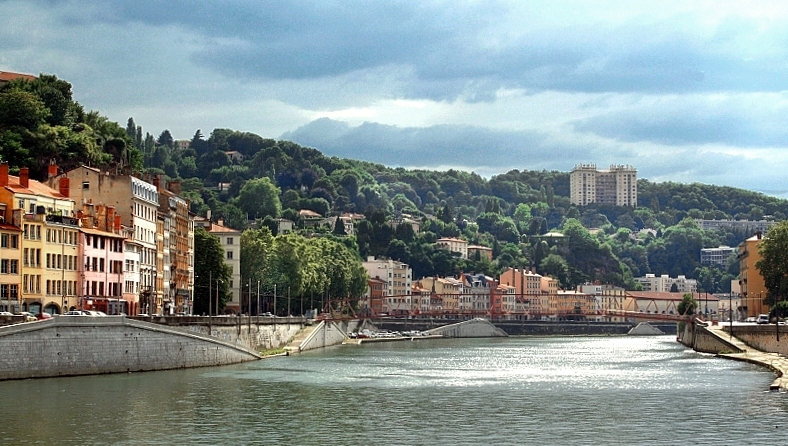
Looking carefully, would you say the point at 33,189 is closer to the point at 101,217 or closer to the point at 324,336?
the point at 101,217

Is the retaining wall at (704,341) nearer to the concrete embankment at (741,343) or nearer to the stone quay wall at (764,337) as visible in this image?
the concrete embankment at (741,343)

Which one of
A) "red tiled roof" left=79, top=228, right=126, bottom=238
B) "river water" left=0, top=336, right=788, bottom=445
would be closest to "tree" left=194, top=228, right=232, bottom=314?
"red tiled roof" left=79, top=228, right=126, bottom=238

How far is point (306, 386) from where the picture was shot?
74.0 metres

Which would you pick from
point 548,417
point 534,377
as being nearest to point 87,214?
point 534,377

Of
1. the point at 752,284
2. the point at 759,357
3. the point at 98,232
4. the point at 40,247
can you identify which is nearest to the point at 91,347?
the point at 40,247

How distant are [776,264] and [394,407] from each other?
79.5 meters

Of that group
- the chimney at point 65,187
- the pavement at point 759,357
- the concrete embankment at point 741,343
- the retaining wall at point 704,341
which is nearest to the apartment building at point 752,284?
the retaining wall at point 704,341

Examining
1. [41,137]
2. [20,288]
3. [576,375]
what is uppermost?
[41,137]

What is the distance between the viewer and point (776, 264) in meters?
133

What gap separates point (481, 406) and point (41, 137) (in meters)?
62.7

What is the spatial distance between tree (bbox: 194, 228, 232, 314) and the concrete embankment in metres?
43.2

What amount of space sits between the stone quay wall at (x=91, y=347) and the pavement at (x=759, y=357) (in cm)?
3252

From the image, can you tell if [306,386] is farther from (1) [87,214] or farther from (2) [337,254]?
(2) [337,254]

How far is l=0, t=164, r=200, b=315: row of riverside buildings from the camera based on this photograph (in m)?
79.6
